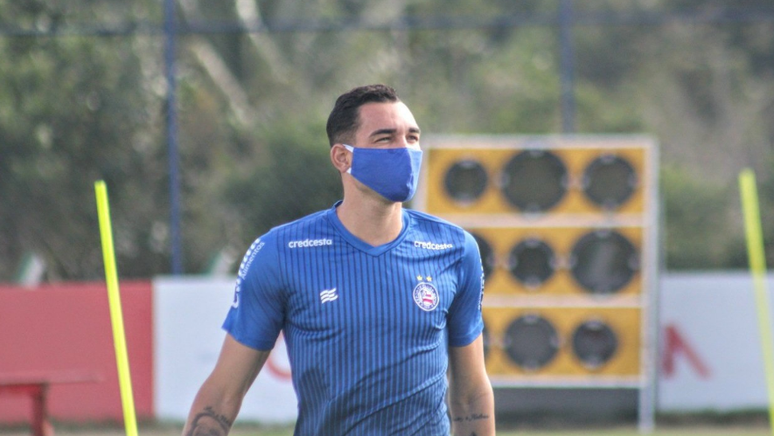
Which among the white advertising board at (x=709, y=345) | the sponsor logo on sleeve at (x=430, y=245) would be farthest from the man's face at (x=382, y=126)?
the white advertising board at (x=709, y=345)

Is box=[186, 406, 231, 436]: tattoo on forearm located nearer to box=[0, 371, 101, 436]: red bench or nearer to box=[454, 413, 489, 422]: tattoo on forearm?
box=[454, 413, 489, 422]: tattoo on forearm

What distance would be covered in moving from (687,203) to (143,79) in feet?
29.1

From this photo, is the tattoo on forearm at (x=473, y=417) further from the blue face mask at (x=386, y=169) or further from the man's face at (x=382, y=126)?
the man's face at (x=382, y=126)

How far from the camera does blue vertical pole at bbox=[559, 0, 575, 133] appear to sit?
11094 mm

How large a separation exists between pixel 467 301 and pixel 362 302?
13.6 inches

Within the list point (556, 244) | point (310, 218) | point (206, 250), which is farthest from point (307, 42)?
point (310, 218)

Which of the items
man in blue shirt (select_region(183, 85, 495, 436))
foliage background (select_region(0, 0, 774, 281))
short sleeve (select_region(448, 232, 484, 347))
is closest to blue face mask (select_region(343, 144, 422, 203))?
man in blue shirt (select_region(183, 85, 495, 436))

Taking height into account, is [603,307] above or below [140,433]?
above

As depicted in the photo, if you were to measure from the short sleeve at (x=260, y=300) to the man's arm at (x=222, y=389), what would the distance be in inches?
1.3

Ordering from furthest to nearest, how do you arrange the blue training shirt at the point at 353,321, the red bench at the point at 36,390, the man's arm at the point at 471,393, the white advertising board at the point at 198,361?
the white advertising board at the point at 198,361 → the red bench at the point at 36,390 → the man's arm at the point at 471,393 → the blue training shirt at the point at 353,321

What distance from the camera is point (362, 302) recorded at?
133 inches

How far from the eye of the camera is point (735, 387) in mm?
10836

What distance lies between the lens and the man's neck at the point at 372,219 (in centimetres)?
346

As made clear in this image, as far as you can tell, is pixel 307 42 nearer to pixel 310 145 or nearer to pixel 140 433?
pixel 310 145
